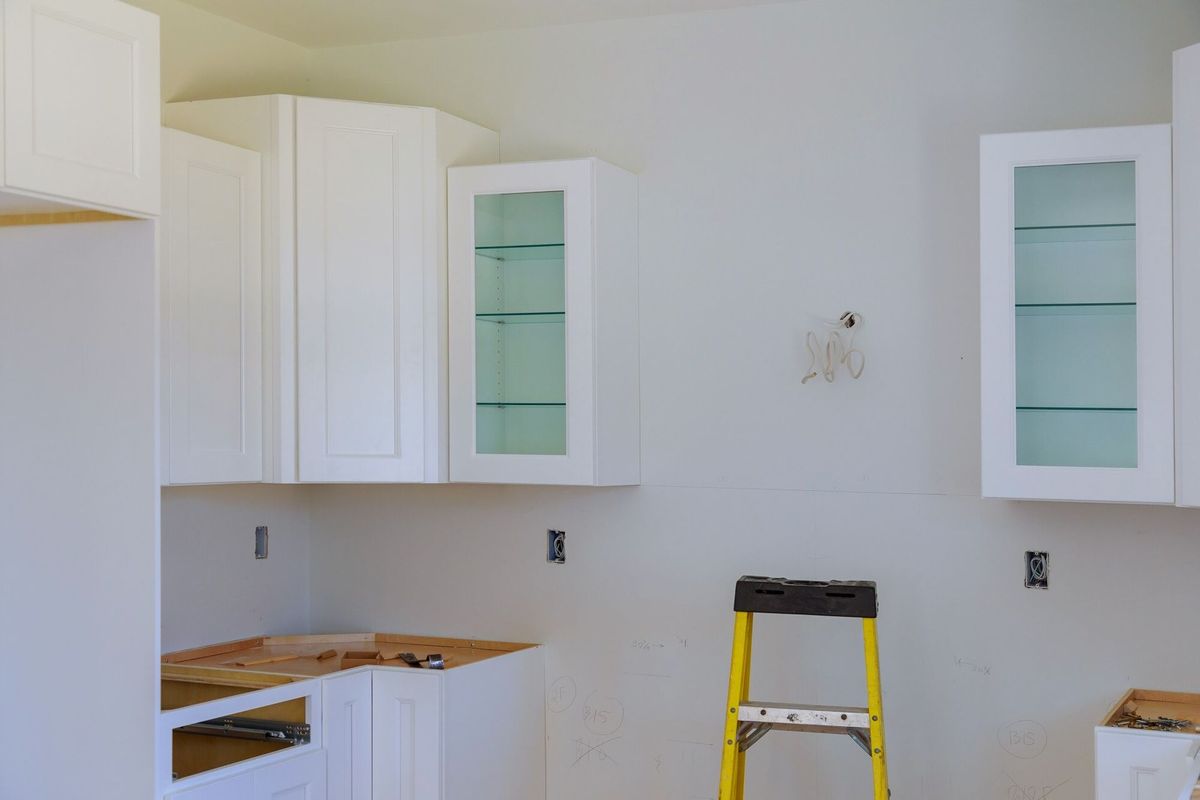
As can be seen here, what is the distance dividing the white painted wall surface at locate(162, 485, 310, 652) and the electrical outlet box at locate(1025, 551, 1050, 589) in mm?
2391

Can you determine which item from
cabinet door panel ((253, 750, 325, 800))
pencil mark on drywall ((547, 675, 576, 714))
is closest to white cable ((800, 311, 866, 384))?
pencil mark on drywall ((547, 675, 576, 714))

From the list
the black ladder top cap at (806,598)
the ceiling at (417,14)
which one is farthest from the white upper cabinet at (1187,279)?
the ceiling at (417,14)

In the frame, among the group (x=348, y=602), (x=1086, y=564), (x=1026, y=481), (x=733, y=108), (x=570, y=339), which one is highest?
(x=733, y=108)

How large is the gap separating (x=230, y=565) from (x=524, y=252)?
138 centimetres

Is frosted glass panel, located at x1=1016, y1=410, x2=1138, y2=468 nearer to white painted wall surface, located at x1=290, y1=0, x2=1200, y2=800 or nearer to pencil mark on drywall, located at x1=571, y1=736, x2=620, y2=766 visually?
white painted wall surface, located at x1=290, y1=0, x2=1200, y2=800

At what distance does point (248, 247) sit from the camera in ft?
11.2

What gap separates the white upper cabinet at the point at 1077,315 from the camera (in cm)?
283

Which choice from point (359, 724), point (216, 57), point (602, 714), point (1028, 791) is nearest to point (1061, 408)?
point (1028, 791)

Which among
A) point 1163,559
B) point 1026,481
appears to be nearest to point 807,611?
point 1026,481

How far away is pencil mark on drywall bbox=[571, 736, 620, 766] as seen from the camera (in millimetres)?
3719

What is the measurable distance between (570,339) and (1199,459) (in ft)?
5.50

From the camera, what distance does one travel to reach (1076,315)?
115 inches

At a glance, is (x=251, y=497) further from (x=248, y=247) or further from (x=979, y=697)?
(x=979, y=697)

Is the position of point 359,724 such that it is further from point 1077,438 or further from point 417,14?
point 417,14
